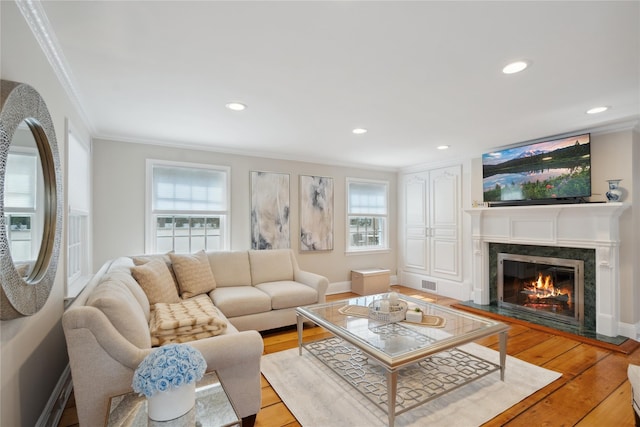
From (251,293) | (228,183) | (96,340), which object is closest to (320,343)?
(251,293)

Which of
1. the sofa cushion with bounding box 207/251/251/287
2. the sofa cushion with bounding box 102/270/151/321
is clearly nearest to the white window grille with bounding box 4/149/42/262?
the sofa cushion with bounding box 102/270/151/321

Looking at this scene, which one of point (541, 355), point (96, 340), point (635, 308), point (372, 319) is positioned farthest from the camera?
point (635, 308)

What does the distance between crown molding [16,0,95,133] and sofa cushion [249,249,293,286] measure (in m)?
2.48

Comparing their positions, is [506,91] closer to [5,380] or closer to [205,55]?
[205,55]

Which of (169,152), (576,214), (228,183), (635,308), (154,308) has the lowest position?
(635,308)

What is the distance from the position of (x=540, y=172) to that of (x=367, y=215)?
9.04 feet

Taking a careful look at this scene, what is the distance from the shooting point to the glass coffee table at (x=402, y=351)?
6.54 ft

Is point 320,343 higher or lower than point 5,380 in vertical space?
lower

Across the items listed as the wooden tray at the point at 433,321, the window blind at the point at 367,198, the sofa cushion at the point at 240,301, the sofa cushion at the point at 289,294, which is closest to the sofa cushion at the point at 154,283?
the sofa cushion at the point at 240,301

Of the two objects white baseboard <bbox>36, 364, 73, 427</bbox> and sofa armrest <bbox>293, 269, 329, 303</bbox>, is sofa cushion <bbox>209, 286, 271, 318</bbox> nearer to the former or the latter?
sofa armrest <bbox>293, 269, 329, 303</bbox>

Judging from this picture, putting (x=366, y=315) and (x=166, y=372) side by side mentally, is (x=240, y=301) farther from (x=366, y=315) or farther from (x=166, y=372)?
(x=166, y=372)

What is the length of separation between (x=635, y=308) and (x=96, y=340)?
487cm

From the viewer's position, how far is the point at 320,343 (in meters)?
3.01

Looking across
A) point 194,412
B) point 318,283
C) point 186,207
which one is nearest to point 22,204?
point 194,412
